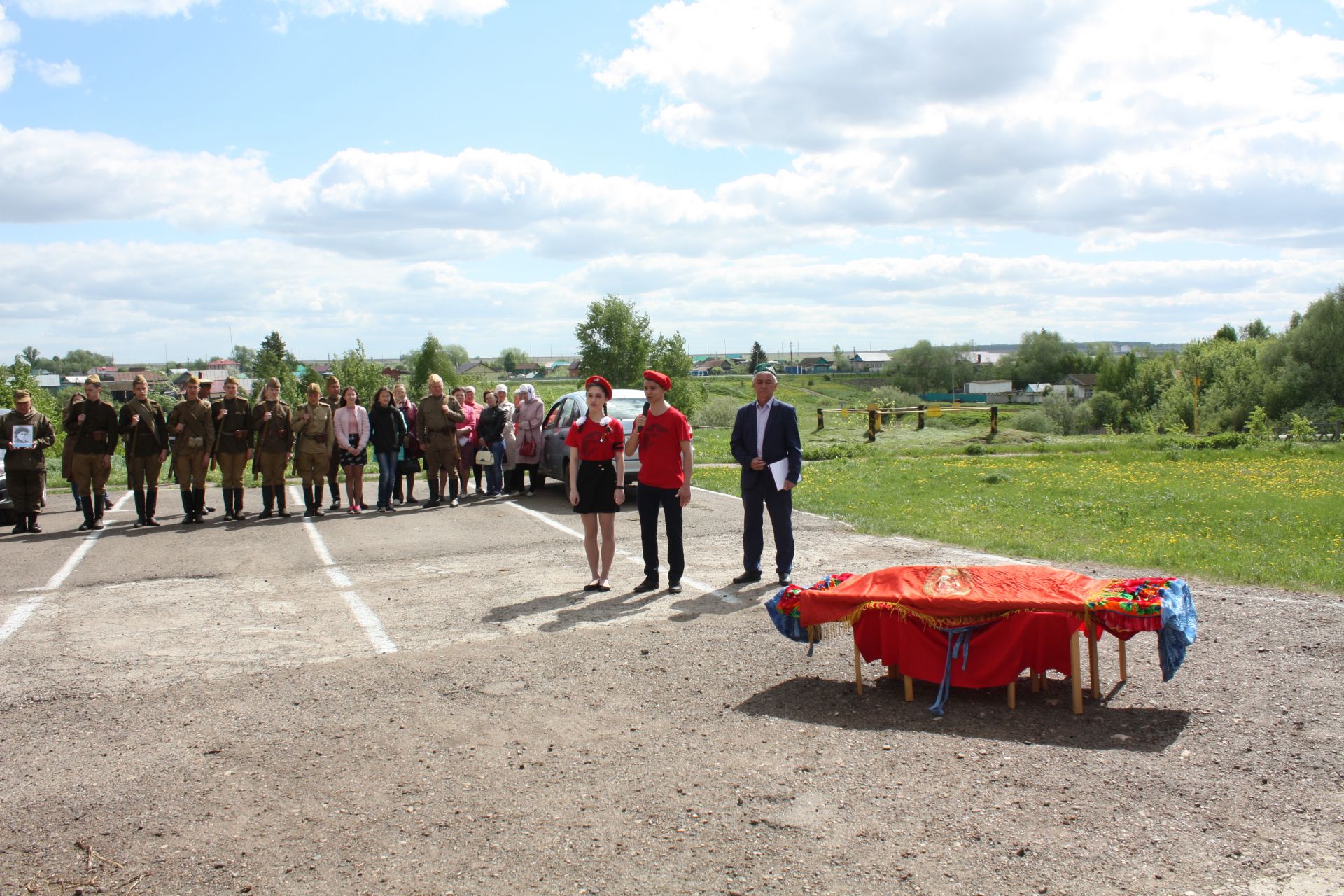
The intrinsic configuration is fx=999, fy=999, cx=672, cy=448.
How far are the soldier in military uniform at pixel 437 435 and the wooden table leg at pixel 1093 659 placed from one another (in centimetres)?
1100

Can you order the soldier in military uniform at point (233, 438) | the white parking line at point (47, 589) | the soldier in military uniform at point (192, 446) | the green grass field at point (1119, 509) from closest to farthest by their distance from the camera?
the white parking line at point (47, 589) → the green grass field at point (1119, 509) → the soldier in military uniform at point (192, 446) → the soldier in military uniform at point (233, 438)

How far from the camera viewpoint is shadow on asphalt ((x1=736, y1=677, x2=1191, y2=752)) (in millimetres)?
4969

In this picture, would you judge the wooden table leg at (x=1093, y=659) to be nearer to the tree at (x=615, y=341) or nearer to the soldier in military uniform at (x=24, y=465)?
the soldier in military uniform at (x=24, y=465)

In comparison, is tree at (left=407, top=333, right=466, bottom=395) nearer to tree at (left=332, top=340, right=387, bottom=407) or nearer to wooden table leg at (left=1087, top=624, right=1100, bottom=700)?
tree at (left=332, top=340, right=387, bottom=407)

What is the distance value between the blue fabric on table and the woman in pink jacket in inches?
455

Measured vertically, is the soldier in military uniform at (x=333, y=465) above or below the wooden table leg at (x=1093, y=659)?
above

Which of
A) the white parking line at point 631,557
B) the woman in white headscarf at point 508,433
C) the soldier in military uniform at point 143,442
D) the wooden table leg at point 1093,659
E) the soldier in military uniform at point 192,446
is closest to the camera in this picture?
the wooden table leg at point 1093,659

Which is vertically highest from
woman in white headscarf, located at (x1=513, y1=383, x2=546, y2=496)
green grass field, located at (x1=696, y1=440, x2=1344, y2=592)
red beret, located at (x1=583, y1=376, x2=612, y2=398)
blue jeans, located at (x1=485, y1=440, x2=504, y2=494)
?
red beret, located at (x1=583, y1=376, x2=612, y2=398)

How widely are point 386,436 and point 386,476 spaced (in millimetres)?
609

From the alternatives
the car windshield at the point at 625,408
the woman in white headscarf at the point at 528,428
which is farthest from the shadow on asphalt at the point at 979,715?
the woman in white headscarf at the point at 528,428

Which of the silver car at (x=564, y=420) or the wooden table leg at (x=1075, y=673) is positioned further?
the silver car at (x=564, y=420)

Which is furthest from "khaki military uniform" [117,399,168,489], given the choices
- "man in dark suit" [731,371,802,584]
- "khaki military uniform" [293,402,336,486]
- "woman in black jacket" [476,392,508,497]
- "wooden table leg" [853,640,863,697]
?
"wooden table leg" [853,640,863,697]

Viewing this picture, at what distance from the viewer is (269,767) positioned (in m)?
4.75

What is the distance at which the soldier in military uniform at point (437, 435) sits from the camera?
14.9m
